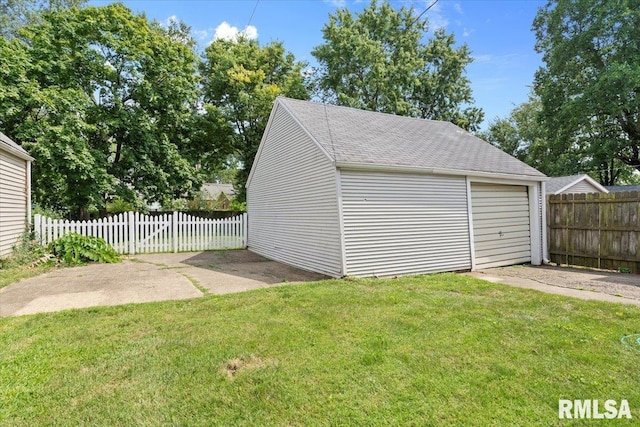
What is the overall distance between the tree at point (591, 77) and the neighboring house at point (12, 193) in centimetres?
2522

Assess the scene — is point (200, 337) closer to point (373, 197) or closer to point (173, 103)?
point (373, 197)

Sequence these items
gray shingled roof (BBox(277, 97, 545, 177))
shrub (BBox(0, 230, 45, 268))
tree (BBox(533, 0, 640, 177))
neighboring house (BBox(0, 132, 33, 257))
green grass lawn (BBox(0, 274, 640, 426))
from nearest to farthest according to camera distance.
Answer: green grass lawn (BBox(0, 274, 640, 426)), gray shingled roof (BBox(277, 97, 545, 177)), shrub (BBox(0, 230, 45, 268)), neighboring house (BBox(0, 132, 33, 257)), tree (BBox(533, 0, 640, 177))

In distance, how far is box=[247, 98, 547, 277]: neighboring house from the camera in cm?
715

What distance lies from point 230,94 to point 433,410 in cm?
1995

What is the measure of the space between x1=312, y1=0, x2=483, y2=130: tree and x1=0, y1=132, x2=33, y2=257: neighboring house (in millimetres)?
16461

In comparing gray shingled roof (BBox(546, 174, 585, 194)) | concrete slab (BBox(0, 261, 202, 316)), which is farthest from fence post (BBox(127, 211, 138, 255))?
gray shingled roof (BBox(546, 174, 585, 194))

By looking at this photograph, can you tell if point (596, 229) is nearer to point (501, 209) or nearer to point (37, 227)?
point (501, 209)

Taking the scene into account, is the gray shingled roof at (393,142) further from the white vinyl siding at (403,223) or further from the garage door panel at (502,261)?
the garage door panel at (502,261)

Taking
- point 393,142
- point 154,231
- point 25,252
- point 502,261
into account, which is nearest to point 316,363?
point 393,142

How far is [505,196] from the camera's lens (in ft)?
30.5

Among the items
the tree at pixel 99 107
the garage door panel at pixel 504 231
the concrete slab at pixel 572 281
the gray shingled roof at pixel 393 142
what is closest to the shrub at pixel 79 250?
the tree at pixel 99 107

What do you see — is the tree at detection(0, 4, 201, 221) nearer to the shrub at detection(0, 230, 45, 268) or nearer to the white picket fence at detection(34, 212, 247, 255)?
the white picket fence at detection(34, 212, 247, 255)

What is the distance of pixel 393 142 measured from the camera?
8.75 meters

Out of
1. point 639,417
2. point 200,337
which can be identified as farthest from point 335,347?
point 639,417
